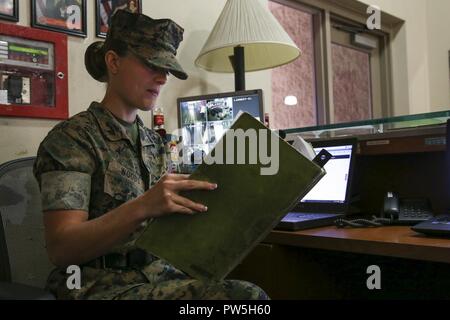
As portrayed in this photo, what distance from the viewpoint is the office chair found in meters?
1.07

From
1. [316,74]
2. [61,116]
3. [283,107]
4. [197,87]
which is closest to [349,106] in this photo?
[316,74]

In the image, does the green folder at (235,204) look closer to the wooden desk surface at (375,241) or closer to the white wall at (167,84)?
the wooden desk surface at (375,241)

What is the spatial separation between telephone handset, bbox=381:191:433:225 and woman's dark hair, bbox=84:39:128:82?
2.73ft

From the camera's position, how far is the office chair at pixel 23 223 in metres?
1.07

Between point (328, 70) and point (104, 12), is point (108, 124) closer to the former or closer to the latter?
point (104, 12)

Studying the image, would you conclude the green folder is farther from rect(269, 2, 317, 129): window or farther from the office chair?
rect(269, 2, 317, 129): window

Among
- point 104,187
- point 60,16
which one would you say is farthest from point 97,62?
point 60,16

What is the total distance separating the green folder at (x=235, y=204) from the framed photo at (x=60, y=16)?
3.20 ft

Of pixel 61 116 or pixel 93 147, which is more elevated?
pixel 61 116

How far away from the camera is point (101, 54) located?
42.8 inches

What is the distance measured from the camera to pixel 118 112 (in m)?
1.08

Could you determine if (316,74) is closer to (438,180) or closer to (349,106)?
(349,106)
